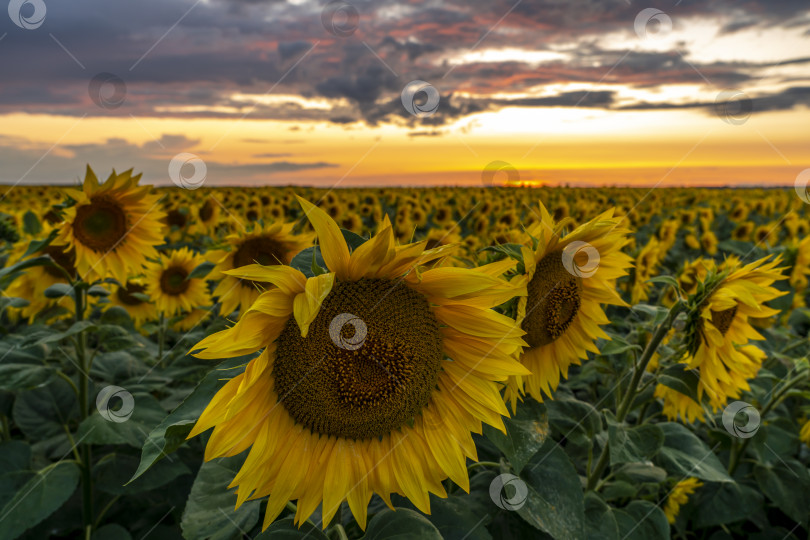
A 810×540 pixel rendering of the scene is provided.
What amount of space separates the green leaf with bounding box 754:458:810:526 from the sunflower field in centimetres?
1

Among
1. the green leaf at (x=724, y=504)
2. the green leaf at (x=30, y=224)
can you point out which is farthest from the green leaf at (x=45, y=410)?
the green leaf at (x=724, y=504)

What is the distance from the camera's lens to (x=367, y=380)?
1339 millimetres

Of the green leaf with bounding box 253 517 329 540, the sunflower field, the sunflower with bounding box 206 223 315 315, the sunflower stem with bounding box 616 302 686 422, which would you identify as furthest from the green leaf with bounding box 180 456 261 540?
the sunflower stem with bounding box 616 302 686 422

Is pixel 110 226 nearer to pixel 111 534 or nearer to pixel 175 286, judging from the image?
pixel 175 286

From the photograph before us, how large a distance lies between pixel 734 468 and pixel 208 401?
3333 mm

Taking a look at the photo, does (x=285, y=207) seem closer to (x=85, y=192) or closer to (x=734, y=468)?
(x=85, y=192)

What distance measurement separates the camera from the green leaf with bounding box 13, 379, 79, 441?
2914 mm

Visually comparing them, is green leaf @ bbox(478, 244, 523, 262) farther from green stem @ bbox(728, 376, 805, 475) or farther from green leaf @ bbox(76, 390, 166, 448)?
green stem @ bbox(728, 376, 805, 475)

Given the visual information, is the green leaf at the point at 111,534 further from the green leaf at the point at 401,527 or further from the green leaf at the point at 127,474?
the green leaf at the point at 401,527

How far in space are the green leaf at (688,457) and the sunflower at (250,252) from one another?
85.1 inches

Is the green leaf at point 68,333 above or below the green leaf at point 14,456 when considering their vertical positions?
above

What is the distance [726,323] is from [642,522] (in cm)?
100

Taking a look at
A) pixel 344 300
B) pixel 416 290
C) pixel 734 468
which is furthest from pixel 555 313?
pixel 734 468

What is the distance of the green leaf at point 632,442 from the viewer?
195cm
